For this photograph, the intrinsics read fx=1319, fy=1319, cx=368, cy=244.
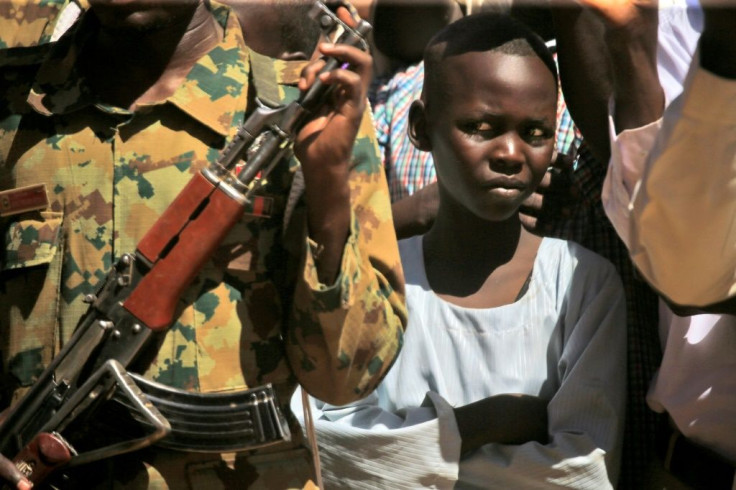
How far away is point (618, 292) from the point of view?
3061 millimetres

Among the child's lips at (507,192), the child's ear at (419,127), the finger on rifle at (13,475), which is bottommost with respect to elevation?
the finger on rifle at (13,475)

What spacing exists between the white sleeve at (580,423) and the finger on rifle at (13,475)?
1.04 m

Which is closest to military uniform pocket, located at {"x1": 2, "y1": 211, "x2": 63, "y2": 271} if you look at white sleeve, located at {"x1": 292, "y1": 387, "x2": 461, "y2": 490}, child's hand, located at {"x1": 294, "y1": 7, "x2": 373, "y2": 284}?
child's hand, located at {"x1": 294, "y1": 7, "x2": 373, "y2": 284}

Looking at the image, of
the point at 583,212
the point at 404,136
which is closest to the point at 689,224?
the point at 583,212

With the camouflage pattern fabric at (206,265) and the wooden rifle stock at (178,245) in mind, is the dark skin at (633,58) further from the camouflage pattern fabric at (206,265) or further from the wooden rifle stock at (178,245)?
the wooden rifle stock at (178,245)

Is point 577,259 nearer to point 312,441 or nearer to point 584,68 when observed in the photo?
point 584,68

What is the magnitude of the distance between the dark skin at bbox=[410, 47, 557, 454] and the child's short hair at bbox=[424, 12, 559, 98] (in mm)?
23

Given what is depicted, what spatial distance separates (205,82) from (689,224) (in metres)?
0.90

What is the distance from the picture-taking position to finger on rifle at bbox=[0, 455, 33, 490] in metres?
2.19

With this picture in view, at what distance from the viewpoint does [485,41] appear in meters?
3.26

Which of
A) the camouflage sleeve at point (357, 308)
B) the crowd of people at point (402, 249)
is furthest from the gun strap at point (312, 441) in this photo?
the camouflage sleeve at point (357, 308)

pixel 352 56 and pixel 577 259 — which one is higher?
pixel 352 56

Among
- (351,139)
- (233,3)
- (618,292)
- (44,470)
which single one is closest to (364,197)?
(351,139)

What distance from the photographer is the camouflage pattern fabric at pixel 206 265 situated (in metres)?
2.26
